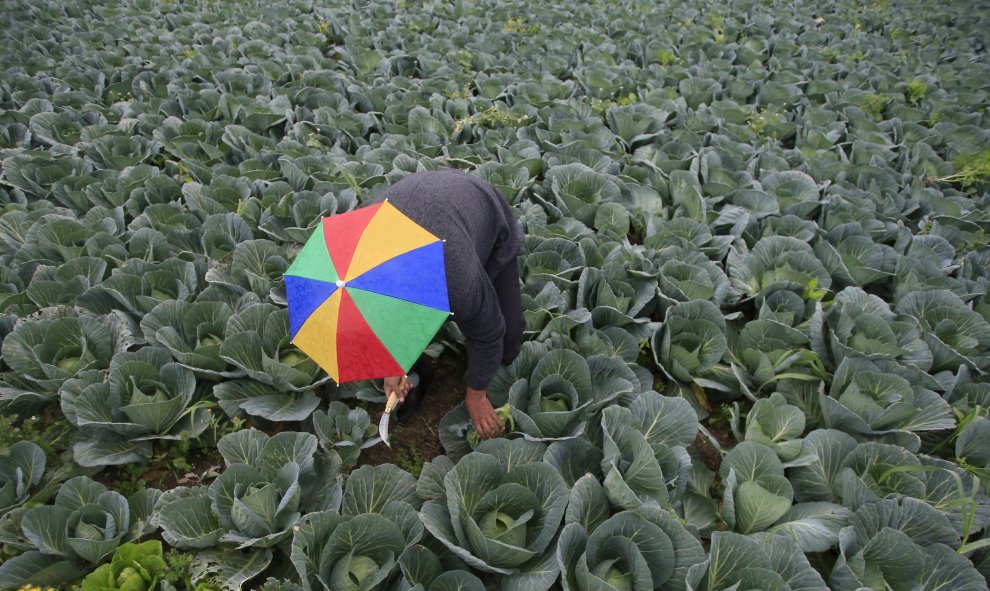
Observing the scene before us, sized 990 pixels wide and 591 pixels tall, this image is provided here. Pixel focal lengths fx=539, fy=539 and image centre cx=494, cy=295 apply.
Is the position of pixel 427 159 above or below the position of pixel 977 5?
below

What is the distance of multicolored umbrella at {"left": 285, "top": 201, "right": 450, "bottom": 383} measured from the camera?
1.68 meters

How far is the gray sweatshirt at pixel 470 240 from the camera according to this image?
1.83 meters

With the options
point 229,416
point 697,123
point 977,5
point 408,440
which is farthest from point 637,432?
point 977,5

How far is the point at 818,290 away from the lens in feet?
10.7

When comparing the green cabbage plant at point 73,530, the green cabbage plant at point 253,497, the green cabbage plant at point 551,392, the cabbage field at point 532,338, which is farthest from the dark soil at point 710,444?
the green cabbage plant at point 73,530

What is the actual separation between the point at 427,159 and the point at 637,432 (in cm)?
270

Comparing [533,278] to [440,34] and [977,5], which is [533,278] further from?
[977,5]

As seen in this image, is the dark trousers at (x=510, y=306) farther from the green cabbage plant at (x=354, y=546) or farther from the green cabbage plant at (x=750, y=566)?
the green cabbage plant at (x=750, y=566)

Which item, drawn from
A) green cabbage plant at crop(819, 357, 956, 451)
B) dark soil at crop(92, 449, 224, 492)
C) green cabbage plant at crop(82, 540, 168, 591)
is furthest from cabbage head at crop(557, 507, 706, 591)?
dark soil at crop(92, 449, 224, 492)

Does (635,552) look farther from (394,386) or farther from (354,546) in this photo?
(394,386)

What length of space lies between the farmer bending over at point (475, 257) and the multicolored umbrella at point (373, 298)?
10 cm

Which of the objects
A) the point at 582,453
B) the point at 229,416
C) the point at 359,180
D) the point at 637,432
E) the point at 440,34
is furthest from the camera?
the point at 440,34

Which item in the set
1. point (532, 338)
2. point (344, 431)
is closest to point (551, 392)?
point (532, 338)

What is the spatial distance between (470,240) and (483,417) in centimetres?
98
